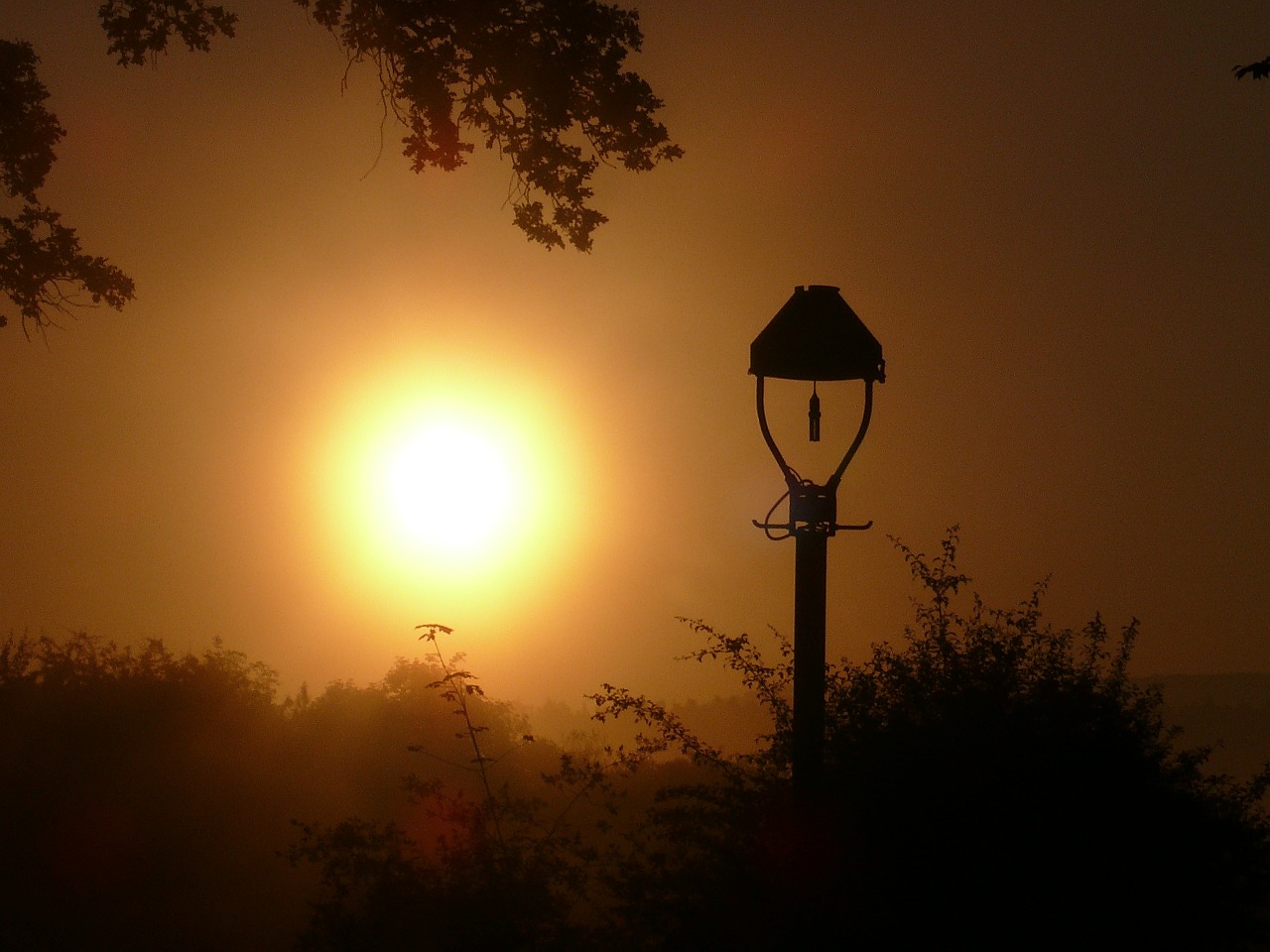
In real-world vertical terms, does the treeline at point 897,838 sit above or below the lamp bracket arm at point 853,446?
below

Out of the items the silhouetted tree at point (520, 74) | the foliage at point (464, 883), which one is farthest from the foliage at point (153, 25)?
the foliage at point (464, 883)

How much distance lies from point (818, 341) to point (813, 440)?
478 millimetres

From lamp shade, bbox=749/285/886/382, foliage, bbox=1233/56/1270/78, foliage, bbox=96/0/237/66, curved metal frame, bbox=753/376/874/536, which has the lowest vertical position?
curved metal frame, bbox=753/376/874/536

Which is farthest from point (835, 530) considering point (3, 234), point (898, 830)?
point (3, 234)

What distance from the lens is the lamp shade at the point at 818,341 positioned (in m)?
5.06

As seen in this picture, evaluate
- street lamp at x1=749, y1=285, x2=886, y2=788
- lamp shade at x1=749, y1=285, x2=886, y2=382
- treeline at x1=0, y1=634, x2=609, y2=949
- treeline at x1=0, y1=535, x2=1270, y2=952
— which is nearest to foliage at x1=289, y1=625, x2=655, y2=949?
treeline at x1=0, y1=535, x2=1270, y2=952

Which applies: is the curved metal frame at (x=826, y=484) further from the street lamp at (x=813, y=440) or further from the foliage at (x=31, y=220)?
the foliage at (x=31, y=220)

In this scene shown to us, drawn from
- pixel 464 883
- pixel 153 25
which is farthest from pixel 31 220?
pixel 464 883

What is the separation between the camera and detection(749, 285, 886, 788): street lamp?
4.66 meters

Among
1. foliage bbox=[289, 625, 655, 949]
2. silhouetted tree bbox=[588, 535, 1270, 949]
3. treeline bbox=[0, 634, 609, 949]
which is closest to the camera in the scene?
silhouetted tree bbox=[588, 535, 1270, 949]

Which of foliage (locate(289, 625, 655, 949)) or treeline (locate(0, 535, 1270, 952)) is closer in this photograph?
treeline (locate(0, 535, 1270, 952))

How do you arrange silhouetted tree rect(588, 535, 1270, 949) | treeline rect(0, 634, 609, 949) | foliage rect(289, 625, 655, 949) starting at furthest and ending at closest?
treeline rect(0, 634, 609, 949)
foliage rect(289, 625, 655, 949)
silhouetted tree rect(588, 535, 1270, 949)

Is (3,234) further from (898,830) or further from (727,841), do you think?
(898,830)

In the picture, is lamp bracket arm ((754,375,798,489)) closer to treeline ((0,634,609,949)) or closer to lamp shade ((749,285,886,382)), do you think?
lamp shade ((749,285,886,382))
